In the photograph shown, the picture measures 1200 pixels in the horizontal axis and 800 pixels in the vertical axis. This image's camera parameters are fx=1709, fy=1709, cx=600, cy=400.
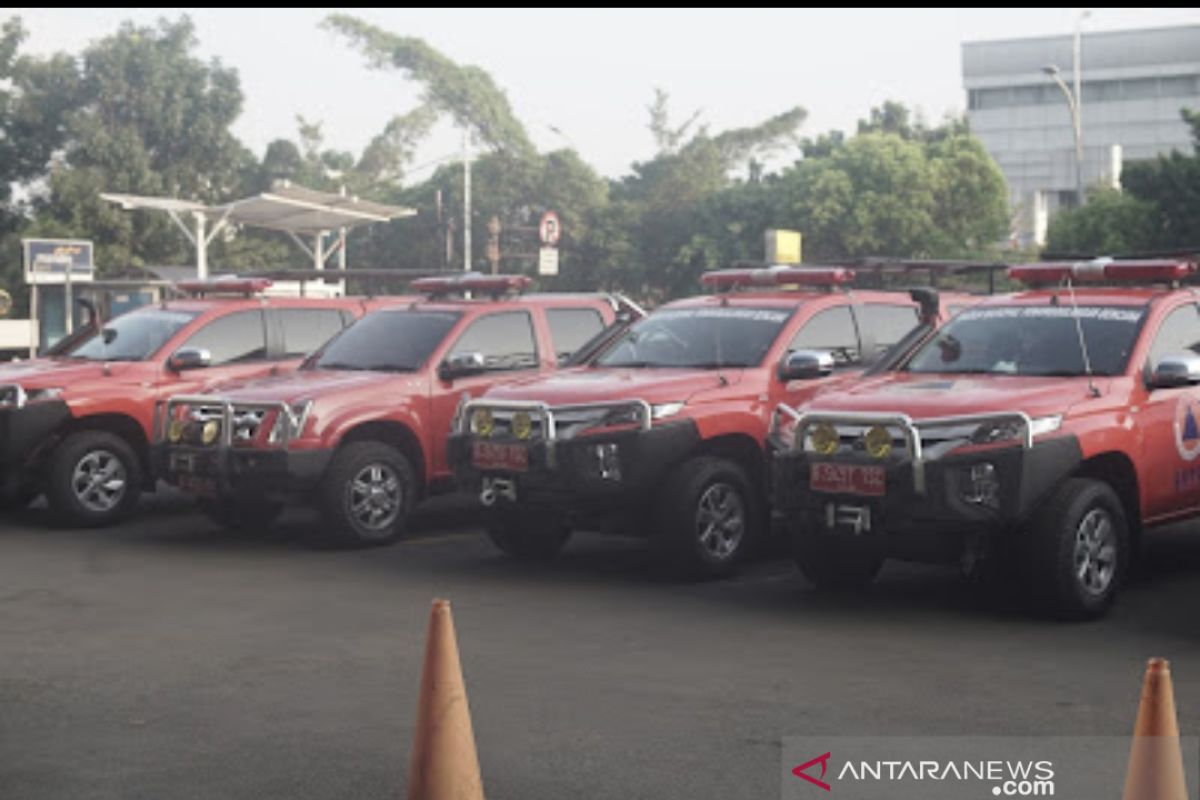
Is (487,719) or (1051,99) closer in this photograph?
(487,719)

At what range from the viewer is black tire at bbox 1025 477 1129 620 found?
8305 mm

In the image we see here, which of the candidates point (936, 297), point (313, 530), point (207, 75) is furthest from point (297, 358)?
point (207, 75)

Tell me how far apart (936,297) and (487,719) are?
550 centimetres

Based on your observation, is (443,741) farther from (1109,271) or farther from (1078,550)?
(1109,271)

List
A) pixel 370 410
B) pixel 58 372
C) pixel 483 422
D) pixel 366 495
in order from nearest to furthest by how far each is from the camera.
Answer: pixel 483 422
pixel 366 495
pixel 370 410
pixel 58 372

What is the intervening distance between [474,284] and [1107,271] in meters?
5.32

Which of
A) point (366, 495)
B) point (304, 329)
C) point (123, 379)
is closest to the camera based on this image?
point (366, 495)

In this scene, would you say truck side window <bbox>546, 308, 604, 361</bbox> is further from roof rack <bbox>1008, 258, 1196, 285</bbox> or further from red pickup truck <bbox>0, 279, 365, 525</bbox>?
roof rack <bbox>1008, 258, 1196, 285</bbox>

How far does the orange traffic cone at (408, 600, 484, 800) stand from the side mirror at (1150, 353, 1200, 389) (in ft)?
16.7

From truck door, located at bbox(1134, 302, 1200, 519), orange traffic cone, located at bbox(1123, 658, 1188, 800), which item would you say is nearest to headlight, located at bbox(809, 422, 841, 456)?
truck door, located at bbox(1134, 302, 1200, 519)

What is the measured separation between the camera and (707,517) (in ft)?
33.2

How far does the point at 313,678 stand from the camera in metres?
7.39

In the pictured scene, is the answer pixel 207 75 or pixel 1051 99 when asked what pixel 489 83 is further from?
pixel 1051 99

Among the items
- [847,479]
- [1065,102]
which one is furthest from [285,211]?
[1065,102]
